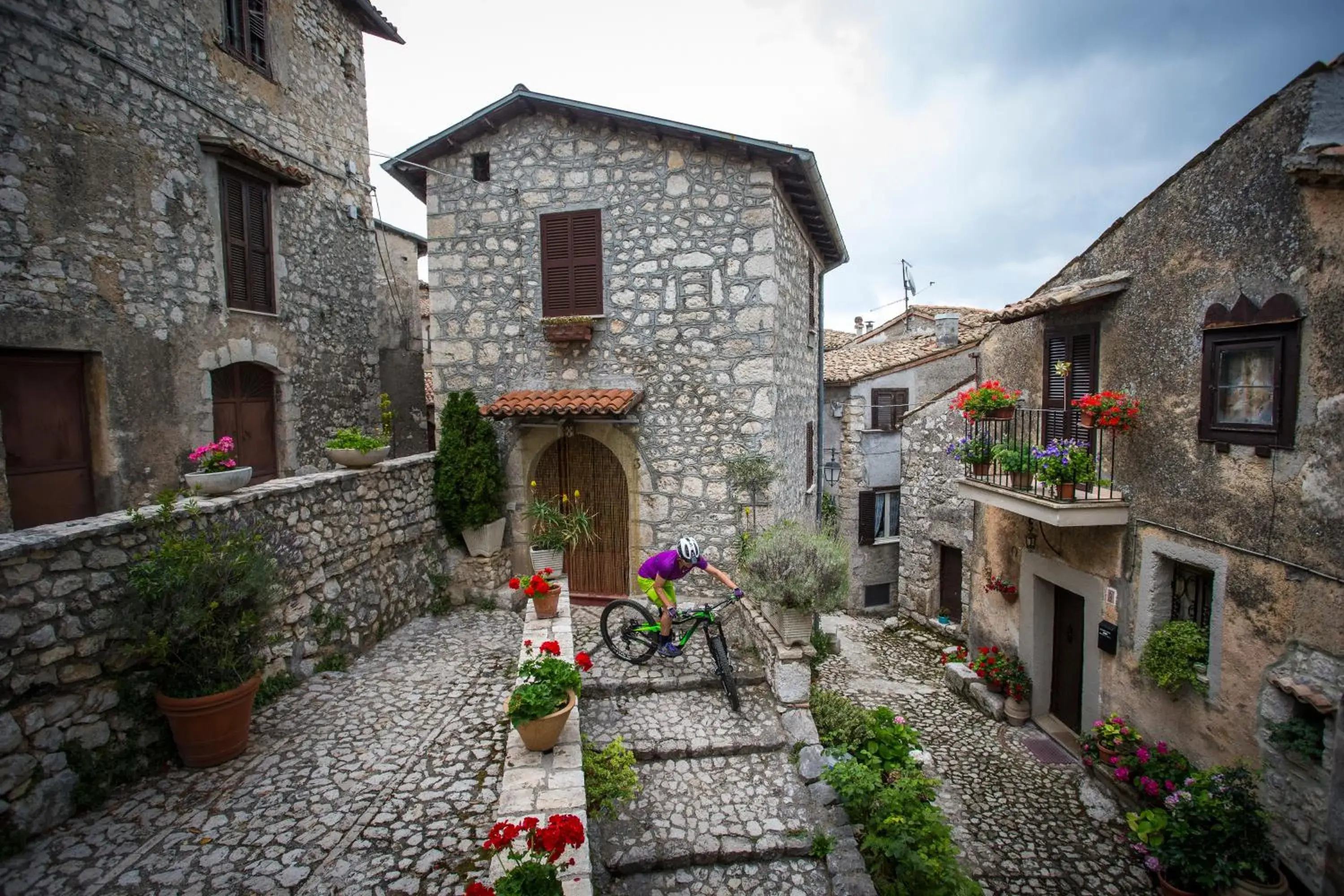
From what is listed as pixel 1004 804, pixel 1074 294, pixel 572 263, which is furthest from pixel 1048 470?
pixel 572 263

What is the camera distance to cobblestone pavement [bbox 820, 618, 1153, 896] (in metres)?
6.08

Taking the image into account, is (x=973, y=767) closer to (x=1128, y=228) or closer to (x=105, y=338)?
(x=1128, y=228)

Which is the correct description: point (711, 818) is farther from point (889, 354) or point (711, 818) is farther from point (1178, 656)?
point (889, 354)

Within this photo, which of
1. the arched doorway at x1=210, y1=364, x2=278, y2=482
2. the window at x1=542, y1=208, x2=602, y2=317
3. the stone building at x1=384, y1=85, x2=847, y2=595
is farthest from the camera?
the arched doorway at x1=210, y1=364, x2=278, y2=482

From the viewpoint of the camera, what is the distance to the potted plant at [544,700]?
5.27 metres

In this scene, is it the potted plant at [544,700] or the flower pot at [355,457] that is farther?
the flower pot at [355,457]

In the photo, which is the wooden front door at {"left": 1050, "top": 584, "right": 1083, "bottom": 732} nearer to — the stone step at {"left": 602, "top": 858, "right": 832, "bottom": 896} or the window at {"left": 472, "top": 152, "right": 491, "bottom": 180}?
the stone step at {"left": 602, "top": 858, "right": 832, "bottom": 896}

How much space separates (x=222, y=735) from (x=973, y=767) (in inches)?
303

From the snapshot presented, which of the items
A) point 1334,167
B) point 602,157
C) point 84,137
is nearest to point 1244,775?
point 1334,167

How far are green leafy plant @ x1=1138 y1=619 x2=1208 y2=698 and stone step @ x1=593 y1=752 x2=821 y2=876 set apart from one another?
150 inches

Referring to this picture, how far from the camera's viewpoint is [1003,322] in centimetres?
851

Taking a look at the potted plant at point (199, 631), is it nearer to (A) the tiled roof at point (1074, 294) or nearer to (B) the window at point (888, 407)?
(A) the tiled roof at point (1074, 294)

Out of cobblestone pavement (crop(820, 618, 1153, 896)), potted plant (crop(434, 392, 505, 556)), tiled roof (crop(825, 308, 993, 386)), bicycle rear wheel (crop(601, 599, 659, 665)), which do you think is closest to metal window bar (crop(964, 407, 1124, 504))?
cobblestone pavement (crop(820, 618, 1153, 896))

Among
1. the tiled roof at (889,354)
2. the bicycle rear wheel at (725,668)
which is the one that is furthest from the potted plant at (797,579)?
the tiled roof at (889,354)
